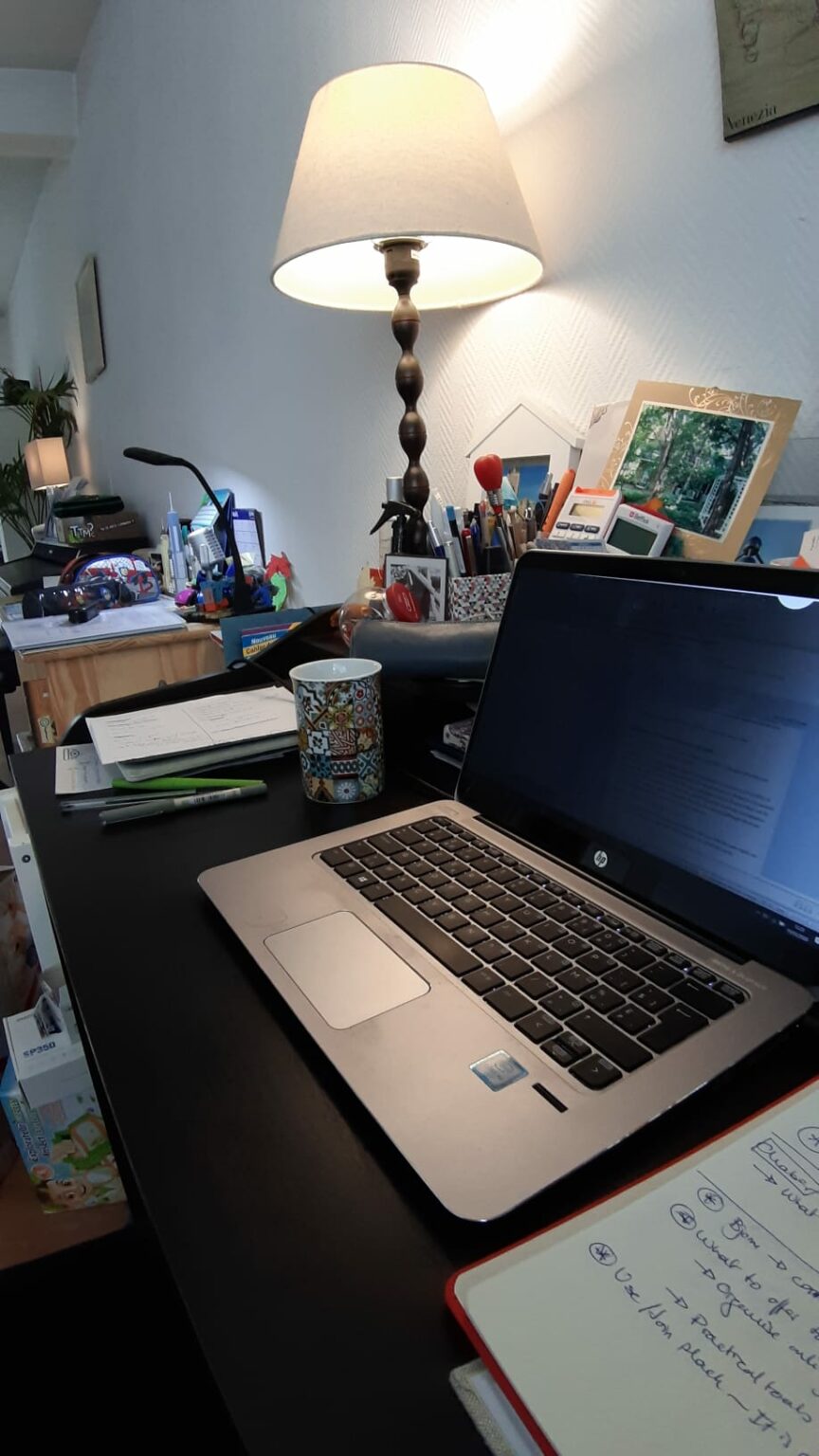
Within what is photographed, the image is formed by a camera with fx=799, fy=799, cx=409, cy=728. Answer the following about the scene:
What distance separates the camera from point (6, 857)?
4.58ft

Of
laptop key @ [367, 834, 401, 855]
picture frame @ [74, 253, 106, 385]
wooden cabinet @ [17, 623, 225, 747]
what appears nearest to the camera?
laptop key @ [367, 834, 401, 855]

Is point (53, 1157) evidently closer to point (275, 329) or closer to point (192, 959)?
point (192, 959)

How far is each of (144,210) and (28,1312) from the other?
8.84ft

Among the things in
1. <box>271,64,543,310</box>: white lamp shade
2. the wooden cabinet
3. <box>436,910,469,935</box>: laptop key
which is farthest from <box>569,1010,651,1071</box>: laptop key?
the wooden cabinet

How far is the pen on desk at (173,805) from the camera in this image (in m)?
0.68

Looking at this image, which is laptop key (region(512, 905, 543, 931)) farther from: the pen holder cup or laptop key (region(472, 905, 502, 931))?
the pen holder cup

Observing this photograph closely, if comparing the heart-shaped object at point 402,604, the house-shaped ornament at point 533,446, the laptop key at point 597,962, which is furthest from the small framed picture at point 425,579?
the laptop key at point 597,962

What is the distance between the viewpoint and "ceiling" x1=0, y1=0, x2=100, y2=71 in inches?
99.7

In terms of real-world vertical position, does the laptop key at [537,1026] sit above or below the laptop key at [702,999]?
above

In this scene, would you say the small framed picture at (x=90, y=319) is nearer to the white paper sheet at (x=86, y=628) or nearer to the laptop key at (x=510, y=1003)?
the white paper sheet at (x=86, y=628)

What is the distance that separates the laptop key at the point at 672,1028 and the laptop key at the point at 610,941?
5 centimetres

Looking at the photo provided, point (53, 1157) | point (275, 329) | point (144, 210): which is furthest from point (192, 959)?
point (144, 210)

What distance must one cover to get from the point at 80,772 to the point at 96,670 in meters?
0.90

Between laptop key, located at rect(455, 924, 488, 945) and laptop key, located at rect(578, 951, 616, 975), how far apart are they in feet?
0.19
